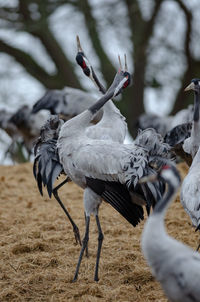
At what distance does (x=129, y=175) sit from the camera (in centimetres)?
390

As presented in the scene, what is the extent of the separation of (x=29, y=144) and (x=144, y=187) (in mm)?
6740

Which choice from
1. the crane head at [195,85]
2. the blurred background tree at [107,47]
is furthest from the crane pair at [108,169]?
the blurred background tree at [107,47]

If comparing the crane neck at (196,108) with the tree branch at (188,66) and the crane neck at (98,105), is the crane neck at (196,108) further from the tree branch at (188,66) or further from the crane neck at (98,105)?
the tree branch at (188,66)

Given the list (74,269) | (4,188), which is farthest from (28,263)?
(4,188)

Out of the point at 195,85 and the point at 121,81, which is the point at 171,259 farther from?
the point at 195,85

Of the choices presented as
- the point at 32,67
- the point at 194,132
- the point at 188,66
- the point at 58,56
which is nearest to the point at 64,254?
the point at 194,132

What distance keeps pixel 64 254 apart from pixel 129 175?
967mm

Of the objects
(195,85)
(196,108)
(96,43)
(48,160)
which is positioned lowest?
(96,43)

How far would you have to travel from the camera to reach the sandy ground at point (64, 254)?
3.60 meters

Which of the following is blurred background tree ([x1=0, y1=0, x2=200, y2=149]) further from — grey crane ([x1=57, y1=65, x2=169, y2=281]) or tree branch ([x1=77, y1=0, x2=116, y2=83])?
grey crane ([x1=57, y1=65, x2=169, y2=281])

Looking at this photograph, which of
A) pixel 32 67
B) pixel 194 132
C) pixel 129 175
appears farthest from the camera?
pixel 32 67

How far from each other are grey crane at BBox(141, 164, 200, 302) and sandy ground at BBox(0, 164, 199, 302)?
0.77m

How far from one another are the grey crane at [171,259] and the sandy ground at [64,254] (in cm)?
77

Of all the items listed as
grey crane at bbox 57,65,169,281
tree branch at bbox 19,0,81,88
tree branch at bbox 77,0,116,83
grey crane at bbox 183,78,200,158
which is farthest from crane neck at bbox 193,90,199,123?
tree branch at bbox 19,0,81,88
